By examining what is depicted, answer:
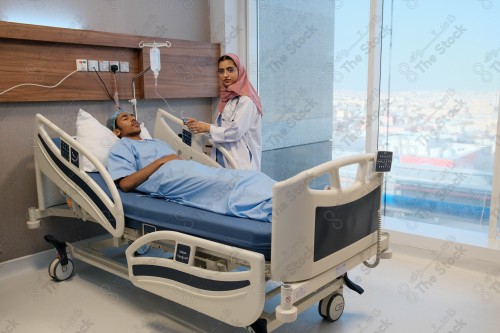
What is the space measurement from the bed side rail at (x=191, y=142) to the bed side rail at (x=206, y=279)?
3.11 feet

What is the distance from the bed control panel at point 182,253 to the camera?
1976 mm

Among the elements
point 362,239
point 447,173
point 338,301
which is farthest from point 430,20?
point 338,301

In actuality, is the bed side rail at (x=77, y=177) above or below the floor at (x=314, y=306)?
above

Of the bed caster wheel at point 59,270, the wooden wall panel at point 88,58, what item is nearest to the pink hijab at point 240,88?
the wooden wall panel at point 88,58

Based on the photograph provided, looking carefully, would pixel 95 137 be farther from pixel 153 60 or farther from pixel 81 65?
pixel 153 60

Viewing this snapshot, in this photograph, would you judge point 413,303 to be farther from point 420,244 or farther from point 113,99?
point 113,99

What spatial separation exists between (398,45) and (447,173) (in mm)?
991

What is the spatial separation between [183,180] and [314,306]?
39.7 inches

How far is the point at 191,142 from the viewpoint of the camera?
3.17 m

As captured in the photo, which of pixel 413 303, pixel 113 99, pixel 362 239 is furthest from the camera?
pixel 113 99

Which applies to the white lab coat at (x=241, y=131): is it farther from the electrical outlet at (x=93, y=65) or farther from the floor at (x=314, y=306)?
the floor at (x=314, y=306)

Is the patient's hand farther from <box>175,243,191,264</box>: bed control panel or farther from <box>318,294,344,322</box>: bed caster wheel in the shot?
<box>318,294,344,322</box>: bed caster wheel

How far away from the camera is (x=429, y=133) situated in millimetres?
3244

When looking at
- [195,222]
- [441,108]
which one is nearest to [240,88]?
[195,222]
